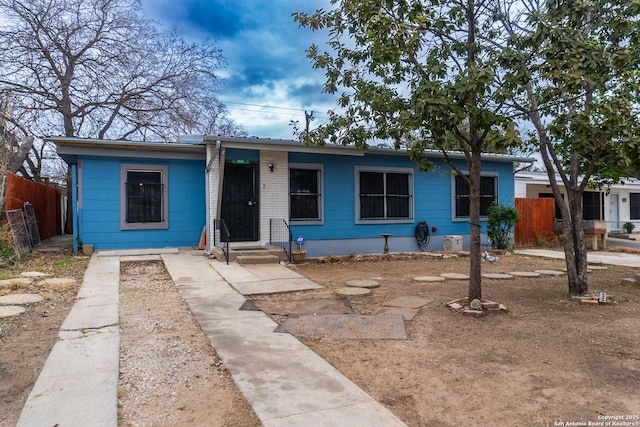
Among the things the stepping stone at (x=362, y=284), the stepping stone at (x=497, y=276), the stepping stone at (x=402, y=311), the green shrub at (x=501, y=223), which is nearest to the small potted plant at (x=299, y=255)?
the stepping stone at (x=362, y=284)

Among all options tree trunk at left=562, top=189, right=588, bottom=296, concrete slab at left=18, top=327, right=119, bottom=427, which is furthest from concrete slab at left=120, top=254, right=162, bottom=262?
tree trunk at left=562, top=189, right=588, bottom=296

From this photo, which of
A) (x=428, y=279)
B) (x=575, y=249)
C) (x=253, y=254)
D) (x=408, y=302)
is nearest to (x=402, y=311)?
(x=408, y=302)

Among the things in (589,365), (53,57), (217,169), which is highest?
(53,57)

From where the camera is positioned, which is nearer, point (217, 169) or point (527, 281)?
point (527, 281)

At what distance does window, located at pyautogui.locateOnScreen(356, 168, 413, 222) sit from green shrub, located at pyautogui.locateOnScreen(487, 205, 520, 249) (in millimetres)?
2519

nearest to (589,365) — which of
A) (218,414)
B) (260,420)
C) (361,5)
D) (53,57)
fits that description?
(260,420)

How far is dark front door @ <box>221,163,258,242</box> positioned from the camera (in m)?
9.73

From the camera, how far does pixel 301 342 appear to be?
391 centimetres

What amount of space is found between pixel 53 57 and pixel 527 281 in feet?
54.5

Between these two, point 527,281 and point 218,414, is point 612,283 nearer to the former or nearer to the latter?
point 527,281

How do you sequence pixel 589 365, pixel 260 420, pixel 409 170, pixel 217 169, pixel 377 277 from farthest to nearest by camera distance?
pixel 409 170, pixel 217 169, pixel 377 277, pixel 589 365, pixel 260 420

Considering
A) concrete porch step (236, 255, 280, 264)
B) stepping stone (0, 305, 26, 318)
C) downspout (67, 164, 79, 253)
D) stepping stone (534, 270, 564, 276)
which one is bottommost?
stepping stone (534, 270, 564, 276)

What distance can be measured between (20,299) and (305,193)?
6412 millimetres

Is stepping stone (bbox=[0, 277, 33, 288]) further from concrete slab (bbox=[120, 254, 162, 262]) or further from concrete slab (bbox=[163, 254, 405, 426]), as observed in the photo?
concrete slab (bbox=[163, 254, 405, 426])
